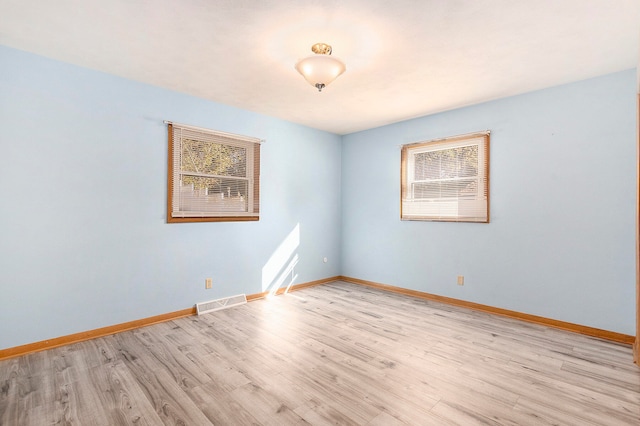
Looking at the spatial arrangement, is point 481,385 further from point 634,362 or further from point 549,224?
point 549,224

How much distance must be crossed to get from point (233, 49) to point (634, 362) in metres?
4.27

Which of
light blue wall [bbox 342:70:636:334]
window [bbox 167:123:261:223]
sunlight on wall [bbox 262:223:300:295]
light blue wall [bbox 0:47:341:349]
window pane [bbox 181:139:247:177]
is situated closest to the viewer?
light blue wall [bbox 0:47:341:349]

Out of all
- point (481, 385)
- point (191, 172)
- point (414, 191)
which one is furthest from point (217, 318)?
point (414, 191)

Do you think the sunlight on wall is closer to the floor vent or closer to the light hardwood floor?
the floor vent

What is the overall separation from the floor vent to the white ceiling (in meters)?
2.58

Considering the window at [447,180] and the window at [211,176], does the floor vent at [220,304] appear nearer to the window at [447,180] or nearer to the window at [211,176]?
the window at [211,176]

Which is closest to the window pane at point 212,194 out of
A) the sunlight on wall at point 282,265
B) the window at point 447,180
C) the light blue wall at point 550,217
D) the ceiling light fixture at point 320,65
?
the sunlight on wall at point 282,265

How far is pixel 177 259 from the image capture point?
139 inches

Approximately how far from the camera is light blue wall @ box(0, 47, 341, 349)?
2.58 metres

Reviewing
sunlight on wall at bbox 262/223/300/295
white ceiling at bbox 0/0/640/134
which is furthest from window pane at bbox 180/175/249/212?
white ceiling at bbox 0/0/640/134

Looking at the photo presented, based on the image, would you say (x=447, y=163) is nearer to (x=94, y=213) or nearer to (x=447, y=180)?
(x=447, y=180)

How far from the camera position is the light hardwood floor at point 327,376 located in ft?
6.01

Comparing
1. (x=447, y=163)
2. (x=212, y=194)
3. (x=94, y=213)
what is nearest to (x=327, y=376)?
(x=212, y=194)

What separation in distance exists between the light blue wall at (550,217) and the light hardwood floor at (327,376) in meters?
0.45
